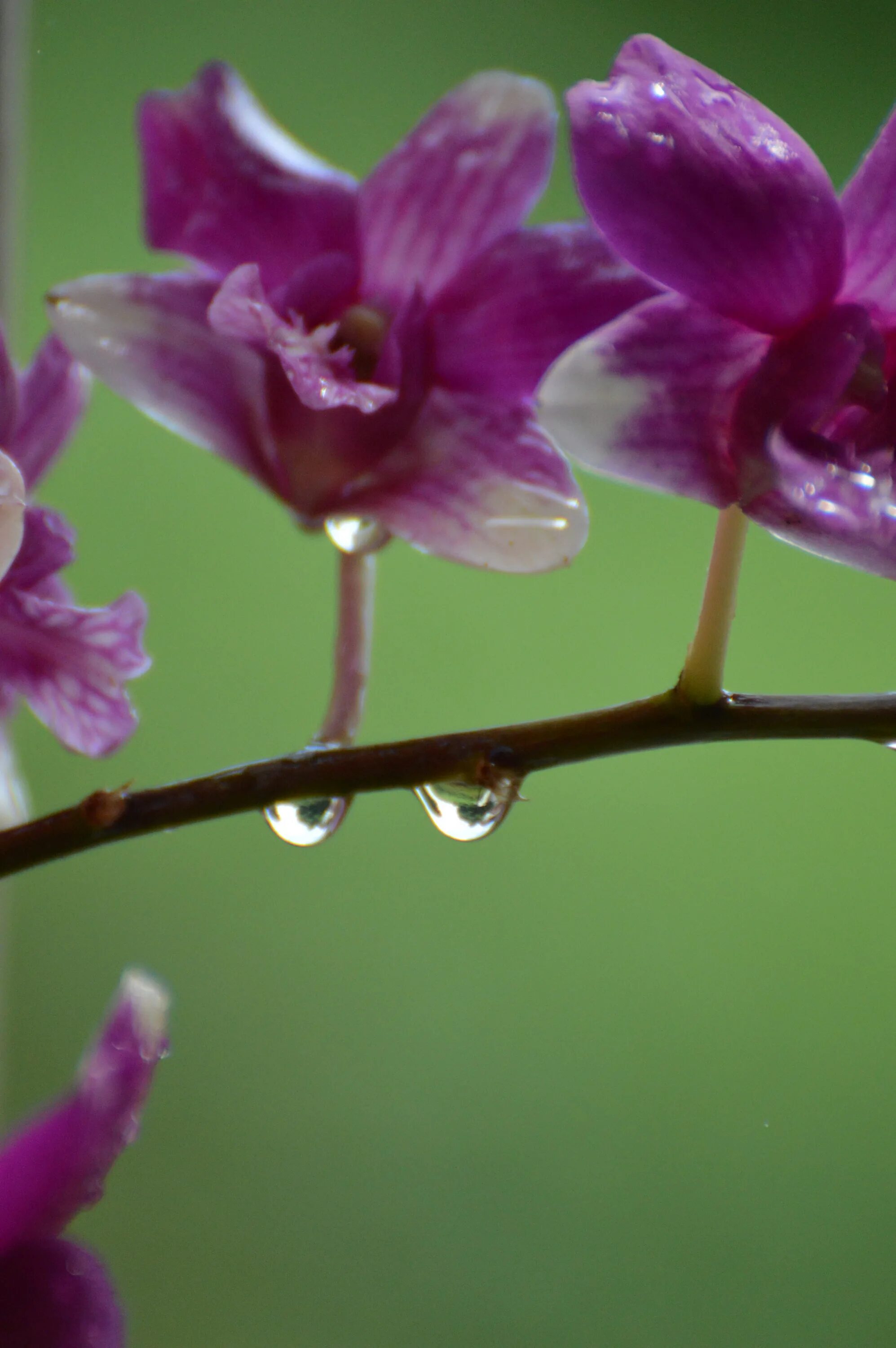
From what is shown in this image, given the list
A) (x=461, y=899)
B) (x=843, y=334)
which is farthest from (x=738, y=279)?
(x=461, y=899)

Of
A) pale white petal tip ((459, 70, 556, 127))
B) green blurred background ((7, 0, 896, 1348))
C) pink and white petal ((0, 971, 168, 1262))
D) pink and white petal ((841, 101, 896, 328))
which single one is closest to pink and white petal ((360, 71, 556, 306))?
pale white petal tip ((459, 70, 556, 127))

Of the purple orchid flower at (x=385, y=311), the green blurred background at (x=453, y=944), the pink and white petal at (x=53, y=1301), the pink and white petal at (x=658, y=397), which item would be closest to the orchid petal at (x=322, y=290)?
the purple orchid flower at (x=385, y=311)

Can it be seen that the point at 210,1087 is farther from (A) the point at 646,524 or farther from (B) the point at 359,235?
(B) the point at 359,235

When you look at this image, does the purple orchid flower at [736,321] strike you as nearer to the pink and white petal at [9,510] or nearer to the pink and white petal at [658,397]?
the pink and white petal at [658,397]

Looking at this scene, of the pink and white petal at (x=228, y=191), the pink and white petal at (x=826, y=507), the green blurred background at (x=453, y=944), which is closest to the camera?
the pink and white petal at (x=826, y=507)

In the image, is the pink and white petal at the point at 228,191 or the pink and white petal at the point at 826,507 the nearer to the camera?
the pink and white petal at the point at 826,507

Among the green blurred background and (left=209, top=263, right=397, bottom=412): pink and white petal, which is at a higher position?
(left=209, top=263, right=397, bottom=412): pink and white petal

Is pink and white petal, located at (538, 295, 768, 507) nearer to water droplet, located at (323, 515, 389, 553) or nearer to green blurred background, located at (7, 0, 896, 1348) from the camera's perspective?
water droplet, located at (323, 515, 389, 553)
